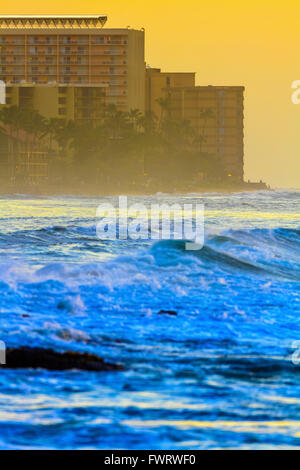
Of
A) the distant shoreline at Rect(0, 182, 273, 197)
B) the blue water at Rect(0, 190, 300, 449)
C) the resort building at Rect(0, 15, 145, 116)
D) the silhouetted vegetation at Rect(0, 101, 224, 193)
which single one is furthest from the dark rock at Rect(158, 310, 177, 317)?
the resort building at Rect(0, 15, 145, 116)

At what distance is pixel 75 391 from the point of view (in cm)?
645

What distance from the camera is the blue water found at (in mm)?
5664

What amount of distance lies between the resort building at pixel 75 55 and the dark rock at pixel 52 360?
6658 inches

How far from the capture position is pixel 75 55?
592 ft

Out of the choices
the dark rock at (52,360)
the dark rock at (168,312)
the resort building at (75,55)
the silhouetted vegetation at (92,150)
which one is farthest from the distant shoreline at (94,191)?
the dark rock at (52,360)

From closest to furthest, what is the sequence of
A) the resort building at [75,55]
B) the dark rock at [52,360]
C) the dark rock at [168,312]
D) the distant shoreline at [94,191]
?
the dark rock at [52,360] → the dark rock at [168,312] → the distant shoreline at [94,191] → the resort building at [75,55]

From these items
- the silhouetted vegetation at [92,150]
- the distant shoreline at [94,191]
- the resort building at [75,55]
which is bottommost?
the distant shoreline at [94,191]

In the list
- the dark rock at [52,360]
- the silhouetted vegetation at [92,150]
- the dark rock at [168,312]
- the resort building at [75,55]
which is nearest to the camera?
the dark rock at [52,360]

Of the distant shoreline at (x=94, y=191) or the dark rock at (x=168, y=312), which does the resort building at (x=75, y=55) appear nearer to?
the distant shoreline at (x=94, y=191)

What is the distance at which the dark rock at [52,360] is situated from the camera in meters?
7.18

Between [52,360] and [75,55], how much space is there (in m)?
178

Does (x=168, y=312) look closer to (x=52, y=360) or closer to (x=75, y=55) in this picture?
(x=52, y=360)

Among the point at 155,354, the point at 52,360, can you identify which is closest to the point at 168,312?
the point at 155,354

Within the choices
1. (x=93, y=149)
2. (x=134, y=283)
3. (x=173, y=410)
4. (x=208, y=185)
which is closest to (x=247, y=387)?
(x=173, y=410)
